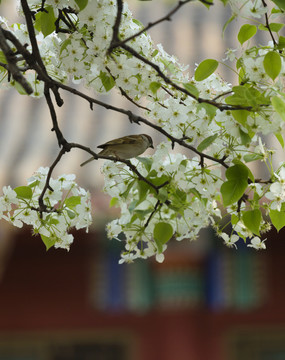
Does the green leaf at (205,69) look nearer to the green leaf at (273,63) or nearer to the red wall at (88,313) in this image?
the green leaf at (273,63)

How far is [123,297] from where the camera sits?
136 inches

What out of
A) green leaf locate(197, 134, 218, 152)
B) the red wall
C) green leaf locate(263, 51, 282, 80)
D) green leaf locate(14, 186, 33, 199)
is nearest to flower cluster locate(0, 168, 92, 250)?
green leaf locate(14, 186, 33, 199)

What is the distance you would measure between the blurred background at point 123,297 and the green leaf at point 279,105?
238 centimetres

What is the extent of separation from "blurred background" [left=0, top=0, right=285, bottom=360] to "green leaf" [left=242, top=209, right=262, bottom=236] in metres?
2.24

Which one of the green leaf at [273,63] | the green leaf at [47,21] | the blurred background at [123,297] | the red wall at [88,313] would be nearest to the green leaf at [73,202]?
the green leaf at [47,21]

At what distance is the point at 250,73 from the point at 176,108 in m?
0.12

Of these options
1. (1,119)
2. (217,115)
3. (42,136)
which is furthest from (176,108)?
(1,119)

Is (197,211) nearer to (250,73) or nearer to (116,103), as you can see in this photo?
(250,73)

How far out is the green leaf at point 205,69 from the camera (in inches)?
41.8

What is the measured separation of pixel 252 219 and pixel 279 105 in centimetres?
19

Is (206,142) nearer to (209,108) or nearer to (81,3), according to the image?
(209,108)

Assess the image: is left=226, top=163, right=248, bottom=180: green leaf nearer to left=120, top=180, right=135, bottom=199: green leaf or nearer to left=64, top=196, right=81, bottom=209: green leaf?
left=120, top=180, right=135, bottom=199: green leaf

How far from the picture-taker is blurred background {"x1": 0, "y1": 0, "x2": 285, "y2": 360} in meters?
3.43

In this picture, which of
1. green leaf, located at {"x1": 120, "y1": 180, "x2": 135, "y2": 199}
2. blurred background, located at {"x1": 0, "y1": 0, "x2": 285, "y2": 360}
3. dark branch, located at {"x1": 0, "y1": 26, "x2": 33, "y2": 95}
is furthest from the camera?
blurred background, located at {"x1": 0, "y1": 0, "x2": 285, "y2": 360}
